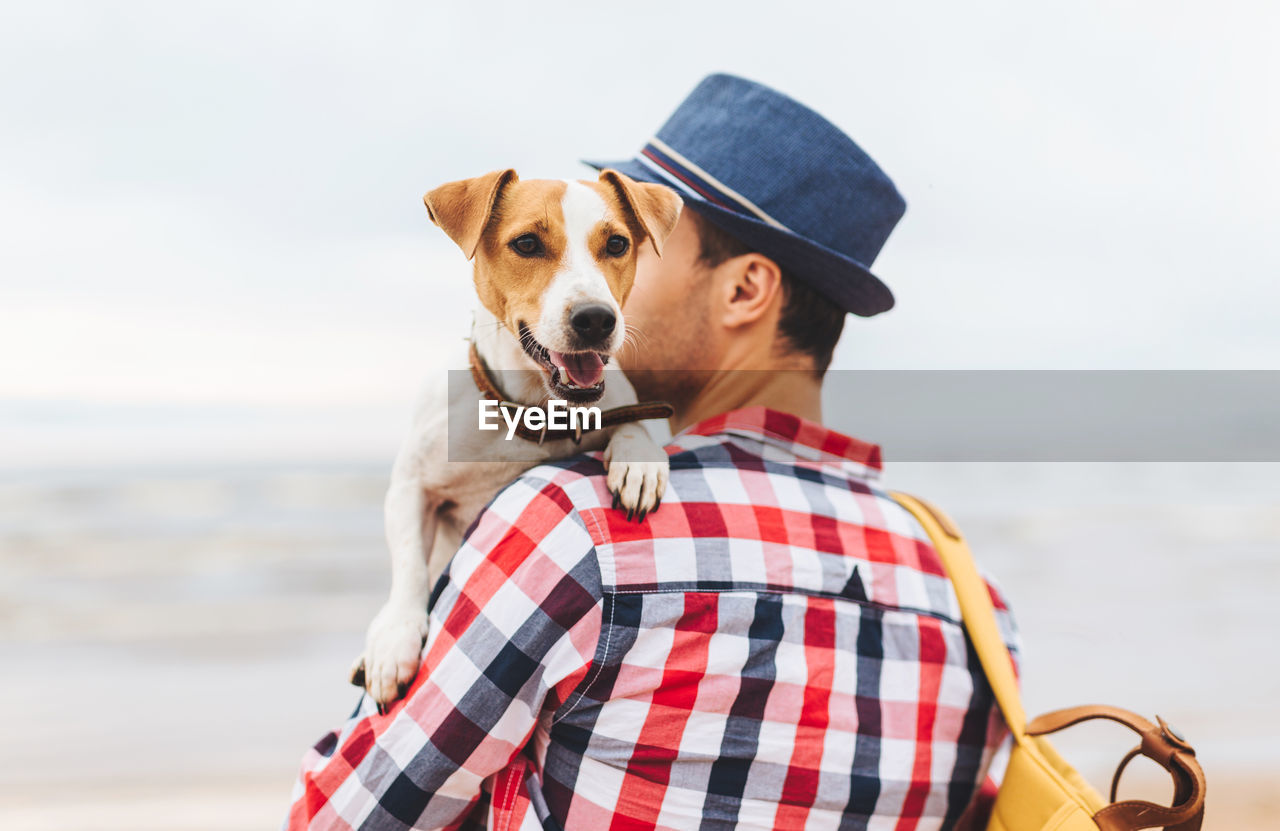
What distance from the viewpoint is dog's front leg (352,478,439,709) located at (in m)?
1.34

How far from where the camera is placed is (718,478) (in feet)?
4.66

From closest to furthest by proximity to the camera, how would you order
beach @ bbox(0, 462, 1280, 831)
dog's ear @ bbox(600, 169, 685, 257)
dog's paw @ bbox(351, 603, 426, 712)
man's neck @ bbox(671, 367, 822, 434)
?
dog's ear @ bbox(600, 169, 685, 257) → dog's paw @ bbox(351, 603, 426, 712) → man's neck @ bbox(671, 367, 822, 434) → beach @ bbox(0, 462, 1280, 831)

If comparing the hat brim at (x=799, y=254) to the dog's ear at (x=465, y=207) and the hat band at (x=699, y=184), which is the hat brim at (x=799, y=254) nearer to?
the hat band at (x=699, y=184)

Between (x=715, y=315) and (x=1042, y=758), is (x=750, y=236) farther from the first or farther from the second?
(x=1042, y=758)

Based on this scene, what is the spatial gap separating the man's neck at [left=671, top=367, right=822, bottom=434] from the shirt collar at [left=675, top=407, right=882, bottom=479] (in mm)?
79

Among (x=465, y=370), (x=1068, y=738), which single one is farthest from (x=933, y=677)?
(x=1068, y=738)

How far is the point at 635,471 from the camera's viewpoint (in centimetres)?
131

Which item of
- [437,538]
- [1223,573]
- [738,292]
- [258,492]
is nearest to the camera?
[738,292]

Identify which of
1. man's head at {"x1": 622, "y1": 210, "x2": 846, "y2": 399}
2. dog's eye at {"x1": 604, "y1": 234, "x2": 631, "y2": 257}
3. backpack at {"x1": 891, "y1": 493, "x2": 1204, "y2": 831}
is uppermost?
dog's eye at {"x1": 604, "y1": 234, "x2": 631, "y2": 257}

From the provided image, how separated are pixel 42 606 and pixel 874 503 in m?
7.47

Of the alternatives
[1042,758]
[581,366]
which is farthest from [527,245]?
[1042,758]

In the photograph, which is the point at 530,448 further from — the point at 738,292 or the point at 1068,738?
the point at 1068,738

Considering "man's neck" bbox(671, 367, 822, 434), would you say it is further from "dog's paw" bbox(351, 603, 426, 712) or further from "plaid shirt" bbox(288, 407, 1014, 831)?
"dog's paw" bbox(351, 603, 426, 712)

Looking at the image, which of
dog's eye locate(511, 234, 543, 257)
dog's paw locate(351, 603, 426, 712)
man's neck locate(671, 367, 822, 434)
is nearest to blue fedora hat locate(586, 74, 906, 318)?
man's neck locate(671, 367, 822, 434)
